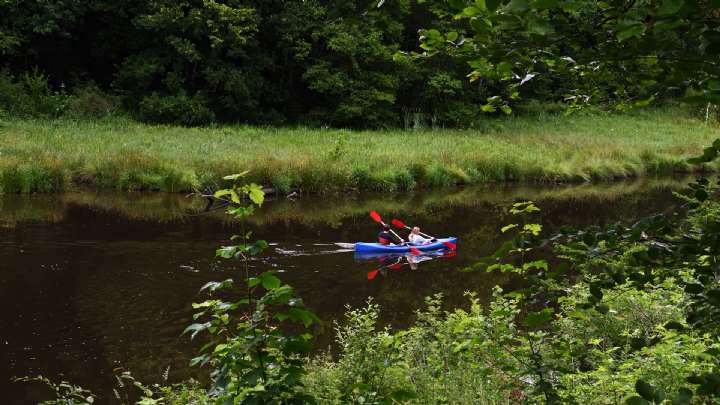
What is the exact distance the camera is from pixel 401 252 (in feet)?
38.5

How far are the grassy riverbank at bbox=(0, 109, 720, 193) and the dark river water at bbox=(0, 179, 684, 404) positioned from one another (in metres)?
0.72

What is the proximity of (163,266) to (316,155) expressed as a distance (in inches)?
335

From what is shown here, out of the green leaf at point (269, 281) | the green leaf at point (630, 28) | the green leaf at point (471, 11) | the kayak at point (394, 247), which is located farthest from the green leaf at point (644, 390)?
the kayak at point (394, 247)

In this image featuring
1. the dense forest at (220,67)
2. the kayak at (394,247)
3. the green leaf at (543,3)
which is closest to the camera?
the green leaf at (543,3)

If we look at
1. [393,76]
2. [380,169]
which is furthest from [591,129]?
[380,169]

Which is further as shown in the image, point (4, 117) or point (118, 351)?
point (4, 117)

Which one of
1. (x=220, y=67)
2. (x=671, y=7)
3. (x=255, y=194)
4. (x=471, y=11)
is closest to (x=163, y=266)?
(x=255, y=194)

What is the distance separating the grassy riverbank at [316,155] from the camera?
15883 millimetres

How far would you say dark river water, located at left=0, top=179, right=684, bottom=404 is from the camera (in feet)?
23.2

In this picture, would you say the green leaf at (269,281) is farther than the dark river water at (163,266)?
No

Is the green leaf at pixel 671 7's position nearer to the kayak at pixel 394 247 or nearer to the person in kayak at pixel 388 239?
the kayak at pixel 394 247

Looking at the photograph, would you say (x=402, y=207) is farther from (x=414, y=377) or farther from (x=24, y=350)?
(x=414, y=377)

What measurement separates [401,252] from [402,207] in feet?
13.4

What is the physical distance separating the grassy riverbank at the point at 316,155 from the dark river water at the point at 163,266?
0.72m
